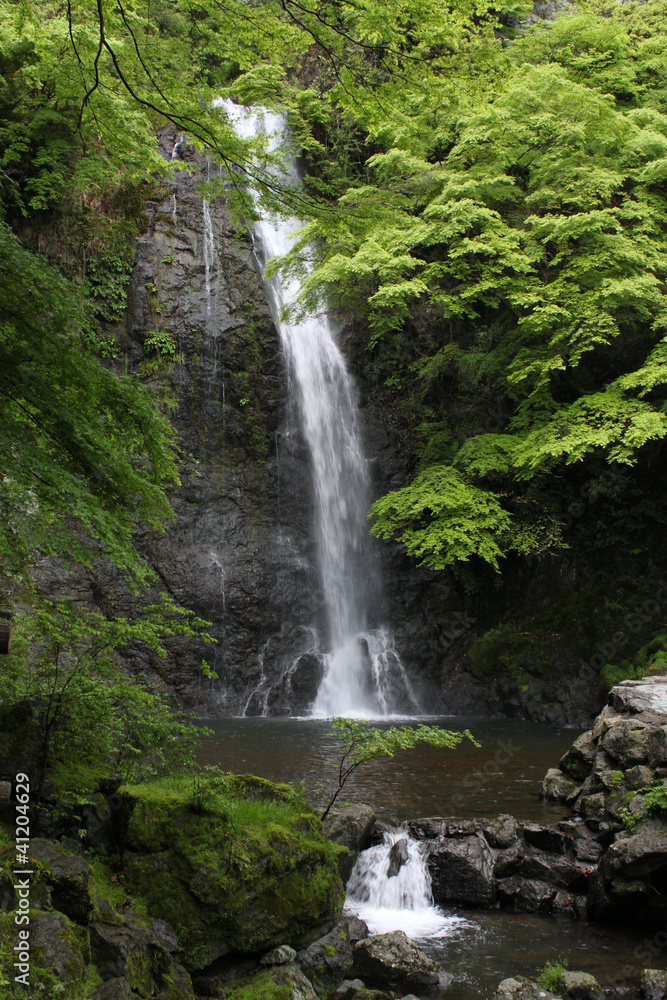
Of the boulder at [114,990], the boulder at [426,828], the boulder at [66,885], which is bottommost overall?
the boulder at [114,990]

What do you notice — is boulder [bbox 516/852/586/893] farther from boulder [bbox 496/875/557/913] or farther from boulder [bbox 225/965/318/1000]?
boulder [bbox 225/965/318/1000]

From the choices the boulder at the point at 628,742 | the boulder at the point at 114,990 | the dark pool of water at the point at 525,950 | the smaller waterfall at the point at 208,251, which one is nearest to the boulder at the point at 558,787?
the boulder at the point at 628,742

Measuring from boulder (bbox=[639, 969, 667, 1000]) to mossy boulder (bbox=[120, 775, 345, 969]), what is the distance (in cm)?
198

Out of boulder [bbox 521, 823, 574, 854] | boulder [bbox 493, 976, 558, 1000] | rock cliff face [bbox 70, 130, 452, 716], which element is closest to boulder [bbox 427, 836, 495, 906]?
boulder [bbox 521, 823, 574, 854]

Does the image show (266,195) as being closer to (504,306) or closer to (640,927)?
(640,927)

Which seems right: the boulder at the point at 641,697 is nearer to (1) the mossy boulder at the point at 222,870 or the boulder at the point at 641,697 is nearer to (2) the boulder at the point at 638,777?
(2) the boulder at the point at 638,777

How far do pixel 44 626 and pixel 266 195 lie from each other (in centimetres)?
323

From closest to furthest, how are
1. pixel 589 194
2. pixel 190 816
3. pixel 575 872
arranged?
pixel 190 816 → pixel 575 872 → pixel 589 194

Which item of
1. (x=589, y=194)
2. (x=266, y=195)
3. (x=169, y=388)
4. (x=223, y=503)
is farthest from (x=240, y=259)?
(x=266, y=195)

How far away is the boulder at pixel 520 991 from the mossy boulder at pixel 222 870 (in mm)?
1127

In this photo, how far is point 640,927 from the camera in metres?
4.99

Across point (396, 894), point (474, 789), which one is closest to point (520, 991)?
point (396, 894)

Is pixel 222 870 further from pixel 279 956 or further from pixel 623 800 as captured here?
pixel 623 800

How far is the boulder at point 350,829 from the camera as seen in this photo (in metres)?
5.58
